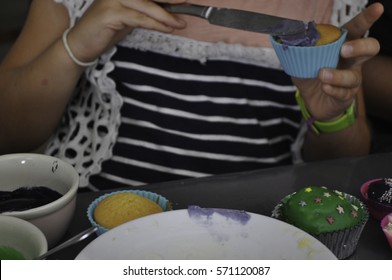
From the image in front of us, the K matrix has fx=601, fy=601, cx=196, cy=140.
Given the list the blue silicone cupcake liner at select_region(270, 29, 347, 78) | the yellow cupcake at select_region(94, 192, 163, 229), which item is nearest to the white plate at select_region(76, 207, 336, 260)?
the yellow cupcake at select_region(94, 192, 163, 229)

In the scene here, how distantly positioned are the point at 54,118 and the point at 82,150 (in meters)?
0.11

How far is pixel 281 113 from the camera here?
1.61 m

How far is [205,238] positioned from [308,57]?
501 millimetres

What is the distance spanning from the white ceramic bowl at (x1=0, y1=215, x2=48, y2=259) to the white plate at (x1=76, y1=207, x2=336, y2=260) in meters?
0.08

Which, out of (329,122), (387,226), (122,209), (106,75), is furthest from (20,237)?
(329,122)

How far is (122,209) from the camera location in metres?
1.00

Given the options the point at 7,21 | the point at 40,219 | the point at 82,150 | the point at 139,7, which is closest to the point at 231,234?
the point at 40,219

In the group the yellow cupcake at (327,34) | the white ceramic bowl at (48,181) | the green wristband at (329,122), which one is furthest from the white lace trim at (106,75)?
the white ceramic bowl at (48,181)

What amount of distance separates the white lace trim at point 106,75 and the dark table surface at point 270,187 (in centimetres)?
36

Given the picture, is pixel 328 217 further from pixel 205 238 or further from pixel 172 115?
pixel 172 115

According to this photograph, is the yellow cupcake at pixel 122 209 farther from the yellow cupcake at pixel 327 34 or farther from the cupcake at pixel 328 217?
the yellow cupcake at pixel 327 34

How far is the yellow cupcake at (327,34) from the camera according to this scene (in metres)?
1.21

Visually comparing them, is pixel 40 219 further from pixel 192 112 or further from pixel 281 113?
pixel 281 113

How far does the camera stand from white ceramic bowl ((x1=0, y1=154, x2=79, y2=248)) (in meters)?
0.93
